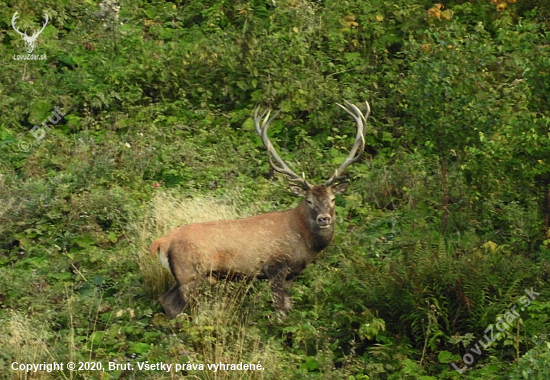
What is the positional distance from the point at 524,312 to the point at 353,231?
2.63 metres

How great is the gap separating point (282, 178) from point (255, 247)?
112 inches

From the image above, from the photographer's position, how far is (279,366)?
857 cm

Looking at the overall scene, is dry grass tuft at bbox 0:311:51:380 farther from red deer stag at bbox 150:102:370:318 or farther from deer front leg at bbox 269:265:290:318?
deer front leg at bbox 269:265:290:318

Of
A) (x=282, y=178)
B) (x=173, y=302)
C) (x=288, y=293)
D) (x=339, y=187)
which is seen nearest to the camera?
(x=173, y=302)

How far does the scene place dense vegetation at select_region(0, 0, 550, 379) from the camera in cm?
916

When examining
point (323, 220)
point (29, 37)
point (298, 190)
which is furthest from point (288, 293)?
point (29, 37)

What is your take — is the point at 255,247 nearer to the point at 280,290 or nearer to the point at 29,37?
the point at 280,290

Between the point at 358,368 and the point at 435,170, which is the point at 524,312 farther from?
the point at 435,170

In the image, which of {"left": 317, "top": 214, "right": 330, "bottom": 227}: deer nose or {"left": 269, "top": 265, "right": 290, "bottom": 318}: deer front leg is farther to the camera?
{"left": 317, "top": 214, "right": 330, "bottom": 227}: deer nose

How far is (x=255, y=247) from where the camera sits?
983cm

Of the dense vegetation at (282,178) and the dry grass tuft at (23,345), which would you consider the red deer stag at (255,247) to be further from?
the dry grass tuft at (23,345)

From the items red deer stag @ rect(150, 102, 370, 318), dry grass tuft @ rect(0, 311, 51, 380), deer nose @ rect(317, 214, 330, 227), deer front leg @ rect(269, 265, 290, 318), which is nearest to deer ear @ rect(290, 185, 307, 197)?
red deer stag @ rect(150, 102, 370, 318)

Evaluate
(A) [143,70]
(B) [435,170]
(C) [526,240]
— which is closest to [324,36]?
(A) [143,70]

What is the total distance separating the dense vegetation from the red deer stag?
0.23 meters
